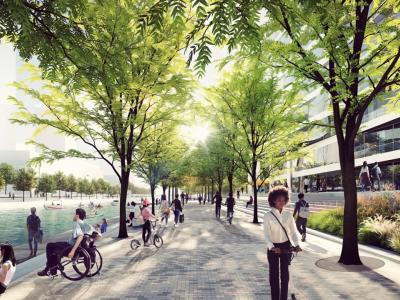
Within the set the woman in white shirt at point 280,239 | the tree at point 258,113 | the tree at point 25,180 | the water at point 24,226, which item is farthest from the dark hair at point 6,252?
the tree at point 25,180

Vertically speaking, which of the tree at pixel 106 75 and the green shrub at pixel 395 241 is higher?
the tree at pixel 106 75

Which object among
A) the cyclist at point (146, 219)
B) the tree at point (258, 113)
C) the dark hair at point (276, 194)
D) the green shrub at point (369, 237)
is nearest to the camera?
the dark hair at point (276, 194)

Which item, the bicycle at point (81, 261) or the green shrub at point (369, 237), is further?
the green shrub at point (369, 237)

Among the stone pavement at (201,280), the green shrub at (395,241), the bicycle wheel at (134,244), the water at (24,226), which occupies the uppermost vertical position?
the green shrub at (395,241)

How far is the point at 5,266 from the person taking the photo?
632cm

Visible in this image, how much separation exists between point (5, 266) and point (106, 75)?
358 cm

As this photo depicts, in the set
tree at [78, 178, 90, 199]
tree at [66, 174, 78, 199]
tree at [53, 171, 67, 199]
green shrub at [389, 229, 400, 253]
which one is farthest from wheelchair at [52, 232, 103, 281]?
tree at [78, 178, 90, 199]

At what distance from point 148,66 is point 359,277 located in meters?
11.2

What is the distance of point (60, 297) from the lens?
766 centimetres

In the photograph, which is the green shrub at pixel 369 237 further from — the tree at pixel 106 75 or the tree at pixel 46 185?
the tree at pixel 46 185

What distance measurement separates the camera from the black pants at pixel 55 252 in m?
9.03

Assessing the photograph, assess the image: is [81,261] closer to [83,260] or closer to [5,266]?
[83,260]

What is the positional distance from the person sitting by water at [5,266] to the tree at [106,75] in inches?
122

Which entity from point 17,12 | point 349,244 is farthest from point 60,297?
point 349,244
